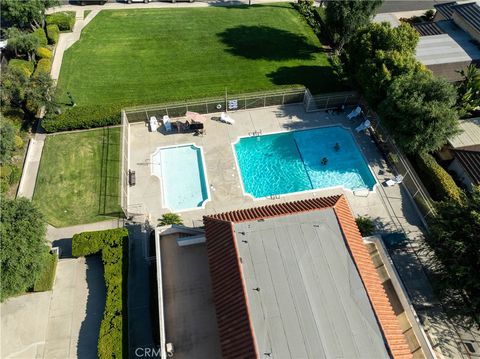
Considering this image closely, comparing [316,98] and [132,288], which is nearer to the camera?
[132,288]

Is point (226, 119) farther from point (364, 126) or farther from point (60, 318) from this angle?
point (60, 318)

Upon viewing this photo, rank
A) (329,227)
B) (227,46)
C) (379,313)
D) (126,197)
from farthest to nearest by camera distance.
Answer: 1. (227,46)
2. (126,197)
3. (329,227)
4. (379,313)

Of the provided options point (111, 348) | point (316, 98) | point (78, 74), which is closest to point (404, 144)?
point (316, 98)

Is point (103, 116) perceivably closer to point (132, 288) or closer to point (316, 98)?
point (132, 288)

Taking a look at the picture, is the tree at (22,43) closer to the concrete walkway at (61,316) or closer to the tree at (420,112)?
the concrete walkway at (61,316)

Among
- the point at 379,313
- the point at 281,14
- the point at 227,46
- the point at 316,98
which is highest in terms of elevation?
the point at 281,14
